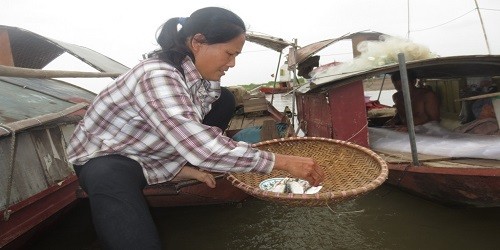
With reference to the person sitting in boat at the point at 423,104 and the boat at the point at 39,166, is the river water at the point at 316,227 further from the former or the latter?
the person sitting in boat at the point at 423,104

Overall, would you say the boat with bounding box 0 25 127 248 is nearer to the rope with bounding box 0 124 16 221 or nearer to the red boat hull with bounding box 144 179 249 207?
the rope with bounding box 0 124 16 221

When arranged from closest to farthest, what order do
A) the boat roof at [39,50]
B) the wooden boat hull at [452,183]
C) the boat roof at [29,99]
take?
1. the wooden boat hull at [452,183]
2. the boat roof at [29,99]
3. the boat roof at [39,50]

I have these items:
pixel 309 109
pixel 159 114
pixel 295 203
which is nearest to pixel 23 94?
pixel 159 114

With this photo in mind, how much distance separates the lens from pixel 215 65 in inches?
74.0

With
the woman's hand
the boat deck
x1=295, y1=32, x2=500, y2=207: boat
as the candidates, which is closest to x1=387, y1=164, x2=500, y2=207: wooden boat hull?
x1=295, y1=32, x2=500, y2=207: boat

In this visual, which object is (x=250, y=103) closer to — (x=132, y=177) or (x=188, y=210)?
(x=188, y=210)

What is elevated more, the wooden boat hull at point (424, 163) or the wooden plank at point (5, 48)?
the wooden plank at point (5, 48)

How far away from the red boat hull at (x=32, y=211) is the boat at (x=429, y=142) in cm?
318

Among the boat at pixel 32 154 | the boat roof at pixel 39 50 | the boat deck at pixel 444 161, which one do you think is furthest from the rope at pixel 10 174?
the boat deck at pixel 444 161

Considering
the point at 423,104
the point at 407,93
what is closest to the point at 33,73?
the point at 407,93

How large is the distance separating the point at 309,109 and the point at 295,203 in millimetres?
4716

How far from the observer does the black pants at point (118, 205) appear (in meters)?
1.60

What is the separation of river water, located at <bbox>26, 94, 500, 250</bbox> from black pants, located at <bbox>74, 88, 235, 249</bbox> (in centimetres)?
201

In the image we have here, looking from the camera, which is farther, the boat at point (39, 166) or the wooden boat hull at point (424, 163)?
the wooden boat hull at point (424, 163)
